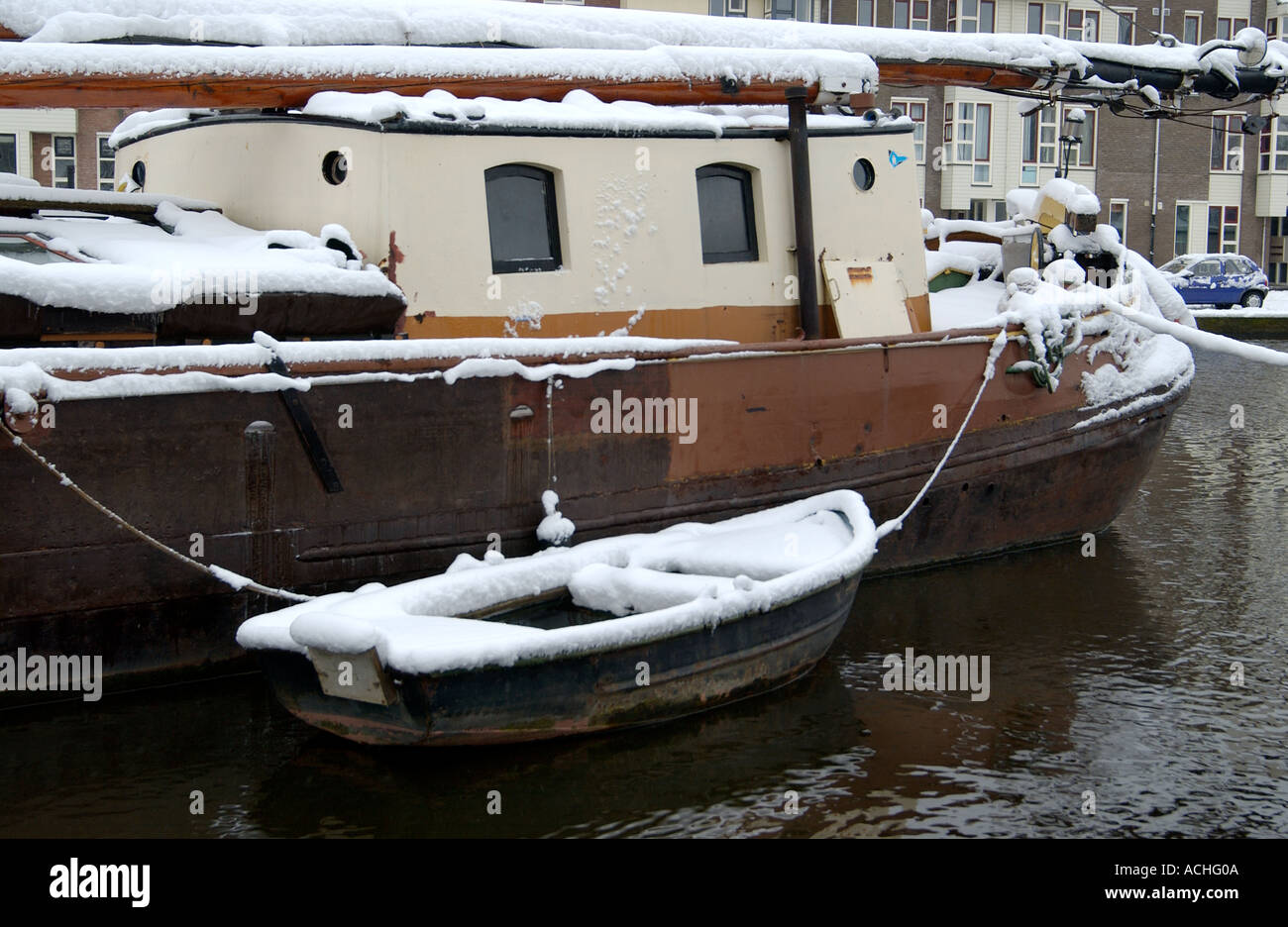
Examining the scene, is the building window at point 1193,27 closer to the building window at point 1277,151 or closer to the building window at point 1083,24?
the building window at point 1083,24

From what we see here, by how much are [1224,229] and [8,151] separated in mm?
37537

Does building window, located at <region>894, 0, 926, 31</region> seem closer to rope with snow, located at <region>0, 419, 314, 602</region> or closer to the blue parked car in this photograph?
the blue parked car

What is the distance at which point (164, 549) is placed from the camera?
7098mm

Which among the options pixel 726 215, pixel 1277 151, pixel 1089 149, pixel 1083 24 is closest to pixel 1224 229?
pixel 1277 151

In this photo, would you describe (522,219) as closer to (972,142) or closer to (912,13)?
(912,13)

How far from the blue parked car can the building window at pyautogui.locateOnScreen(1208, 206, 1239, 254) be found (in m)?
10.5

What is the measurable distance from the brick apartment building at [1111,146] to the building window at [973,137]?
0.03 m

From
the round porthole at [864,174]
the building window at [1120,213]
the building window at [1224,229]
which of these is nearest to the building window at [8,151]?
the round porthole at [864,174]

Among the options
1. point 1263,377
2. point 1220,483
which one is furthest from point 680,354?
point 1263,377

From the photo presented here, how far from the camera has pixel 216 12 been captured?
28.1ft

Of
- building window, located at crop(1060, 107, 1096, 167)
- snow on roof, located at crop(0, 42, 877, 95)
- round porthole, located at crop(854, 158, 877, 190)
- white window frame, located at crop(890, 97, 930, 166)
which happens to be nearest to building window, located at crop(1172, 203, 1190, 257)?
building window, located at crop(1060, 107, 1096, 167)

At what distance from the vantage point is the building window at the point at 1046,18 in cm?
4188

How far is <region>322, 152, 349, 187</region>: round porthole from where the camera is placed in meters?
8.61
